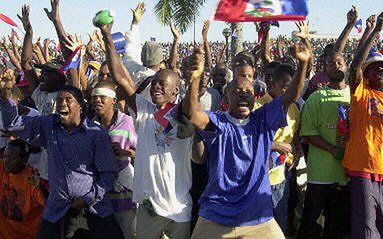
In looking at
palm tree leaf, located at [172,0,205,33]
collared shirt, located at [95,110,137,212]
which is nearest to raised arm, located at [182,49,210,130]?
collared shirt, located at [95,110,137,212]

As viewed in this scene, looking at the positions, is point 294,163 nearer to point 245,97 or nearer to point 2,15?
point 245,97

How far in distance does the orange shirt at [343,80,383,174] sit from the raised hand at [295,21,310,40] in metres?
0.86

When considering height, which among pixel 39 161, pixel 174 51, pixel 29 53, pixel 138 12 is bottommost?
pixel 39 161

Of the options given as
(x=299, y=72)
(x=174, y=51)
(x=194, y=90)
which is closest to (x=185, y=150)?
(x=194, y=90)

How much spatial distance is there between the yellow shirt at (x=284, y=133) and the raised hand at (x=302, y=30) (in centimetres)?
91

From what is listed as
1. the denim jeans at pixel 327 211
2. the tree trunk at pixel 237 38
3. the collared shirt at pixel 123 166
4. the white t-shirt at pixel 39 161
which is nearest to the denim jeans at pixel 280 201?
the denim jeans at pixel 327 211

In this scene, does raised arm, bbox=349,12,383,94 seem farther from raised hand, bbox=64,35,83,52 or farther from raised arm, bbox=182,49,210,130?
raised hand, bbox=64,35,83,52

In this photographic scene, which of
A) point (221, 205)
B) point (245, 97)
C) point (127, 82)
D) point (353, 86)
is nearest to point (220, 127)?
point (245, 97)

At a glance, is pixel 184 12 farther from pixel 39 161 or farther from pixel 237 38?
pixel 39 161

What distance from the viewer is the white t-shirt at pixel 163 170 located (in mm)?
3660

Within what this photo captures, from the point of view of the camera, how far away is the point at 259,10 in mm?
3422

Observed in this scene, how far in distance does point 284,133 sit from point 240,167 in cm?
107

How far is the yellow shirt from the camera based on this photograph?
4254 millimetres

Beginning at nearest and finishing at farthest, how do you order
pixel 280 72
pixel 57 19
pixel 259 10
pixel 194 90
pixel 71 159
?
pixel 194 90 < pixel 259 10 < pixel 71 159 < pixel 280 72 < pixel 57 19
